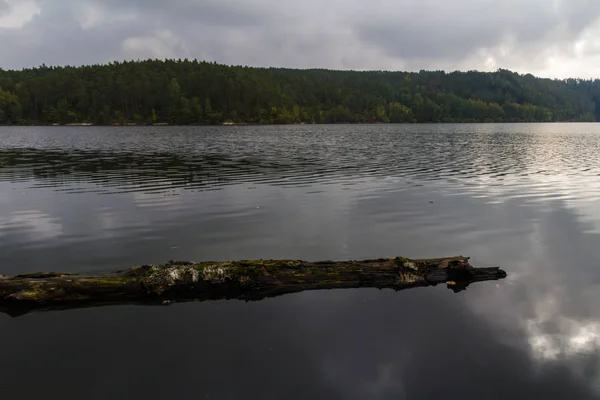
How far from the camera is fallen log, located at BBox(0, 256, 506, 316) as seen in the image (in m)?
12.3

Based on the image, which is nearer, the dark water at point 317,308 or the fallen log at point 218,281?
the dark water at point 317,308

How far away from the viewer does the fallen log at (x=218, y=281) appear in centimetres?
1230

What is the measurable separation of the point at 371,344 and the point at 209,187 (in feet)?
84.6

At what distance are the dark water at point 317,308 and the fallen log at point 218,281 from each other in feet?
1.62

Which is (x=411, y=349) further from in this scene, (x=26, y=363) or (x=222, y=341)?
(x=26, y=363)

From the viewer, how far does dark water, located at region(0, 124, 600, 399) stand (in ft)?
29.8

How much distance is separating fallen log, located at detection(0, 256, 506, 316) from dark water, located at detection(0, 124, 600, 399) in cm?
49

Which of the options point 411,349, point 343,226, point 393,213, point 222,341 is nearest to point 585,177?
point 393,213

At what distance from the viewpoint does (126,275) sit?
42.7 ft

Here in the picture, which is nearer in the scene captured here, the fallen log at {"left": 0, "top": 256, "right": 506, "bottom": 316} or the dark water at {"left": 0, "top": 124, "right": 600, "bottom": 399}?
the dark water at {"left": 0, "top": 124, "right": 600, "bottom": 399}

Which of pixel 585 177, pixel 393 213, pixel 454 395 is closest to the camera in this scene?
pixel 454 395

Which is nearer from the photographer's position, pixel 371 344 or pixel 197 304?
pixel 371 344

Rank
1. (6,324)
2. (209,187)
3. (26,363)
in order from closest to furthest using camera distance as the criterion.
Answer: (26,363) → (6,324) → (209,187)

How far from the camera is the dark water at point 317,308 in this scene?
29.8ft
